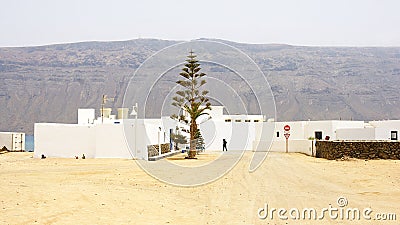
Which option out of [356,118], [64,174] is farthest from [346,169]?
[356,118]

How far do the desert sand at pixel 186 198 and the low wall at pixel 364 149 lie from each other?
6.98 m

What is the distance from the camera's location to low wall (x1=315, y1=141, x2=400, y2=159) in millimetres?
27453

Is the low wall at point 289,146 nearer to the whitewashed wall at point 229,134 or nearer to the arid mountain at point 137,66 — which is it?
the whitewashed wall at point 229,134

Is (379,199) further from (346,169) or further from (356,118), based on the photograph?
(356,118)

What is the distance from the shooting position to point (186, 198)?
13820 millimetres

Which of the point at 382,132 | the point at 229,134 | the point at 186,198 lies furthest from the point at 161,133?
the point at 186,198

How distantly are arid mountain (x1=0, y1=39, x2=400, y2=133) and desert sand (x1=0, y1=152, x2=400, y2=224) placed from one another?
8793 cm

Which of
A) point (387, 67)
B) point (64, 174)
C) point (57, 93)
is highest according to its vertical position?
point (387, 67)

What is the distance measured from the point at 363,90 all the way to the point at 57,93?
223 ft

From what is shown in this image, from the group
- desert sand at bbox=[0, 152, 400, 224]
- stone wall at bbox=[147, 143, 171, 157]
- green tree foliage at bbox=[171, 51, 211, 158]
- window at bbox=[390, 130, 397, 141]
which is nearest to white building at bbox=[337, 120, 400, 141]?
window at bbox=[390, 130, 397, 141]

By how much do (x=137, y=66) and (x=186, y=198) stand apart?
5201 inches

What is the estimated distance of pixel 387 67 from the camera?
14900 cm

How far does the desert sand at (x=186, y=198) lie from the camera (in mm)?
10242

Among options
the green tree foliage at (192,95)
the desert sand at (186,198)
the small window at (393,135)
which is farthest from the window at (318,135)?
the desert sand at (186,198)
